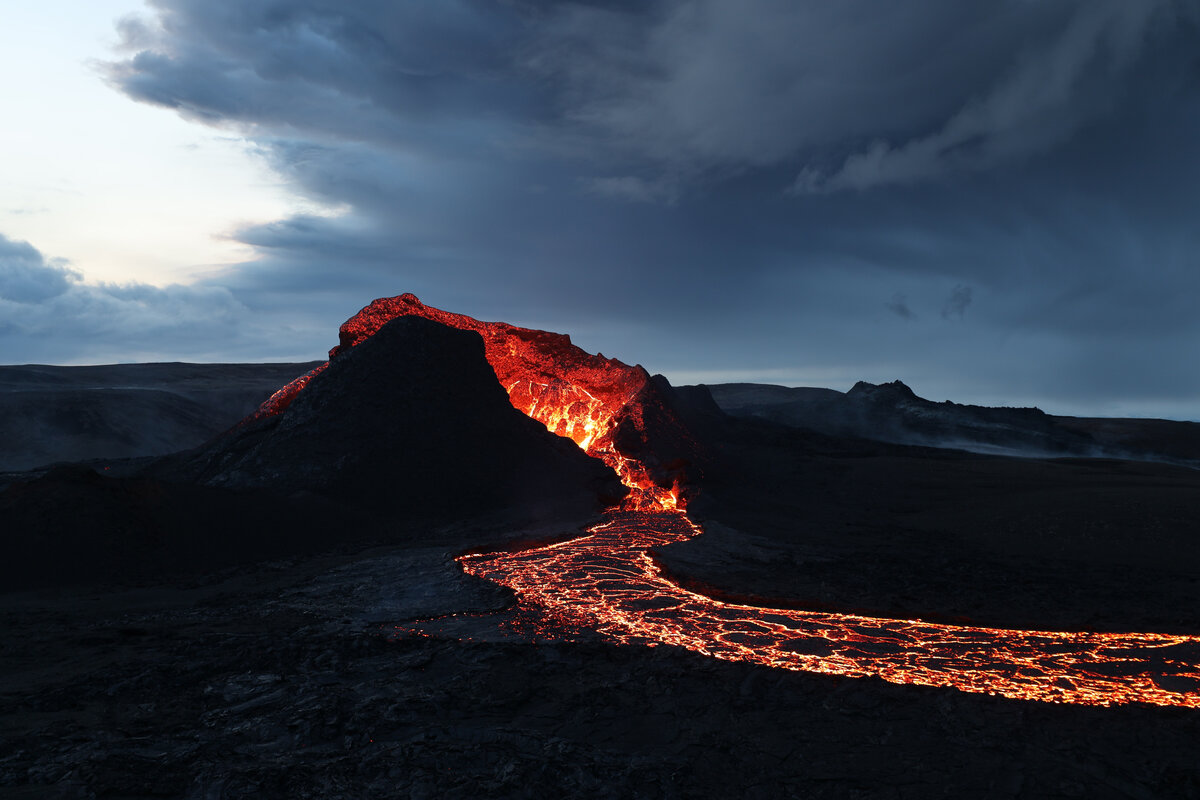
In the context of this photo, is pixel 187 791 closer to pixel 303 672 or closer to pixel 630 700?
pixel 303 672

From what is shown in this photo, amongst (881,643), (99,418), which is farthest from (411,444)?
(99,418)

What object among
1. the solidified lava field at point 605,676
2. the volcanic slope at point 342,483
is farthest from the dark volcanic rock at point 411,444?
the solidified lava field at point 605,676

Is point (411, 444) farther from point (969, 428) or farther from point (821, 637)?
point (969, 428)

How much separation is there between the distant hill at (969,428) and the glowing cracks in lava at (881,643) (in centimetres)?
3874

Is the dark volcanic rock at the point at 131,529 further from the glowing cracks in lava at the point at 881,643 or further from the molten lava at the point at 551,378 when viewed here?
the molten lava at the point at 551,378

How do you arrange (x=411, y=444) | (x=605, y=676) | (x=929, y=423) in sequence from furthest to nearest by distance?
(x=929, y=423) < (x=411, y=444) < (x=605, y=676)

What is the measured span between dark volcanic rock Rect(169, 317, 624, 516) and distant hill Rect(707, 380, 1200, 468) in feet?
103

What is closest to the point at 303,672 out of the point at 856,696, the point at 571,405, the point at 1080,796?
the point at 856,696

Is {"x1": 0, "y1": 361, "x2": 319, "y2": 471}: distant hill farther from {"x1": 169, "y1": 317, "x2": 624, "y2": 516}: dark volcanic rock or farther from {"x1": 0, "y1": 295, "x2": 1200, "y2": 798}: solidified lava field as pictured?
{"x1": 0, "y1": 295, "x2": 1200, "y2": 798}: solidified lava field

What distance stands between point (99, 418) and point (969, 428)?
56738 millimetres

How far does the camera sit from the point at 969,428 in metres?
49.0

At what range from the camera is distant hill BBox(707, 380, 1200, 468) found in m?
47.0

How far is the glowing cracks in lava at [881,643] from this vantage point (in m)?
7.80

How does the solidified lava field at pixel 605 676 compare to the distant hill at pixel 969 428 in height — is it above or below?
below
